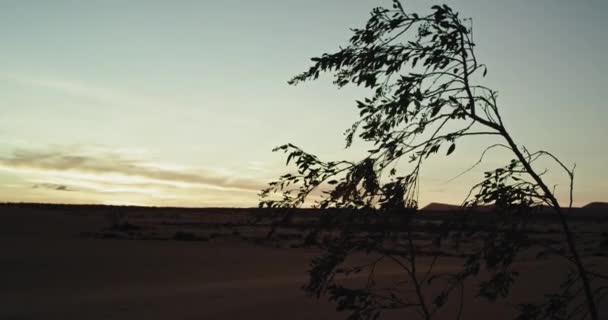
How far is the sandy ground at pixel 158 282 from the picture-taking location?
45.8ft

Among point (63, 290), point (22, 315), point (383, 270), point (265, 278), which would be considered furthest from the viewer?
point (383, 270)

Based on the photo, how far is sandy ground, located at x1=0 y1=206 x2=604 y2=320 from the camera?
14.0m

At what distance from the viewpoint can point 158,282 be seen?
2062cm

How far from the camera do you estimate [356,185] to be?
516cm

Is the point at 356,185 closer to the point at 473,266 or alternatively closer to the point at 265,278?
the point at 473,266

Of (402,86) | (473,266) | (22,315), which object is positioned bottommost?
(22,315)

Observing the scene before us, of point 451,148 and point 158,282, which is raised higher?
point 451,148

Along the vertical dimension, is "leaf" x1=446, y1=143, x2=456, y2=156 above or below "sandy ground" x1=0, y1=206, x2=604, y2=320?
above

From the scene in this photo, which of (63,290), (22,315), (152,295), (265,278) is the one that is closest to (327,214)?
(22,315)

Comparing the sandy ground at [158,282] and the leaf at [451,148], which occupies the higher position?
the leaf at [451,148]

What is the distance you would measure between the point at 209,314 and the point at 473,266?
30.9ft

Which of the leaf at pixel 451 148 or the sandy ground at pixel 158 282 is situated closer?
the leaf at pixel 451 148

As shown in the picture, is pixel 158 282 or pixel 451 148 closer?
pixel 451 148

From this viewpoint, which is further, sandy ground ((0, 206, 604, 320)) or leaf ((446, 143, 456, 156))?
sandy ground ((0, 206, 604, 320))
